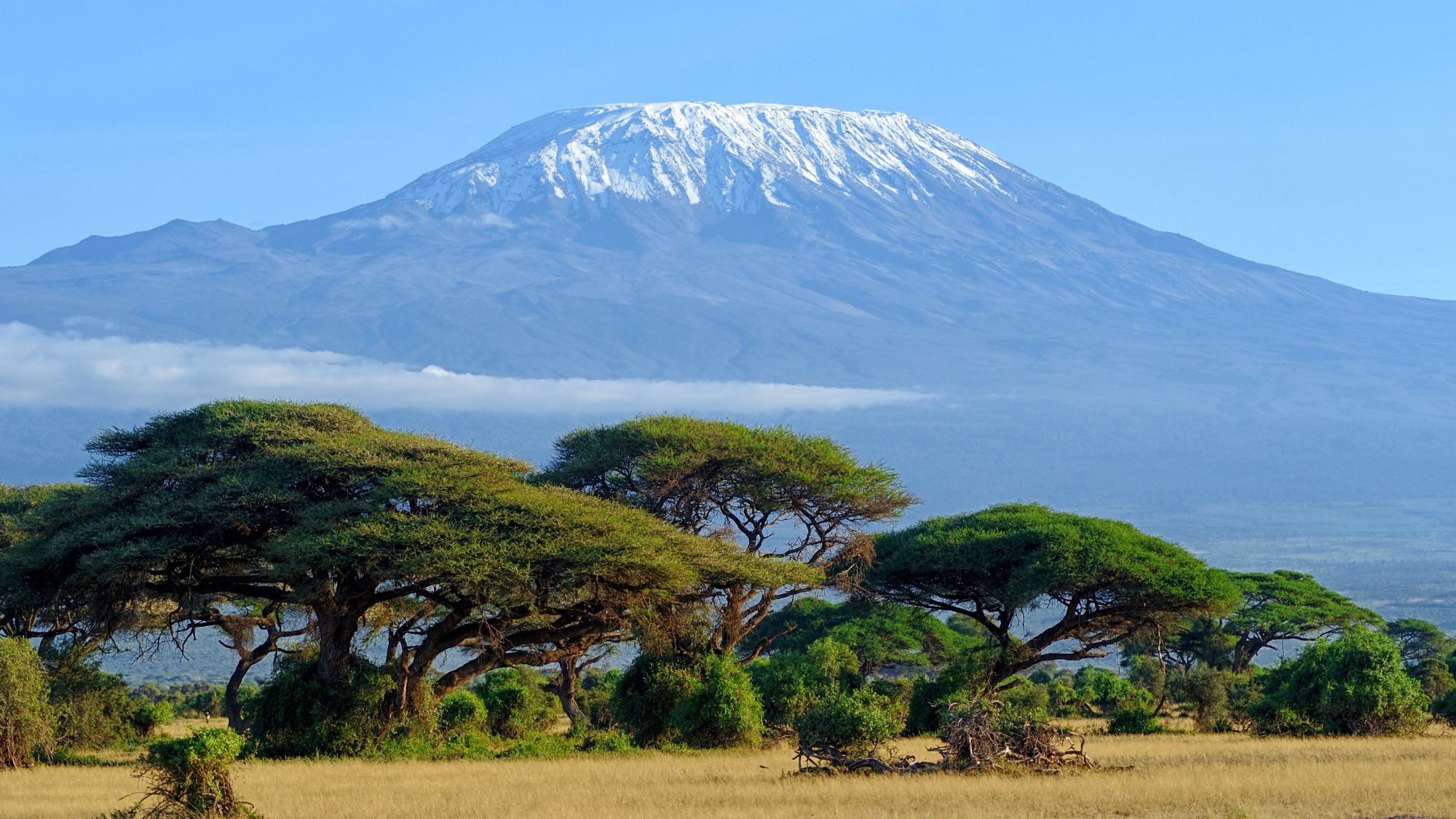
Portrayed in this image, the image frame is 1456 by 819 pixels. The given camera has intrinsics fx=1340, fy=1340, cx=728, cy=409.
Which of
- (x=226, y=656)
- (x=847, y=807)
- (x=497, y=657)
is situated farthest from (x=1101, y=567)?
(x=226, y=656)

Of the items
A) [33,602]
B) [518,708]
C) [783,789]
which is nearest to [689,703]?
[783,789]

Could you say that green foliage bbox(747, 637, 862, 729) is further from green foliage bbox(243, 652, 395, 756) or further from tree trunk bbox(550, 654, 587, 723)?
green foliage bbox(243, 652, 395, 756)

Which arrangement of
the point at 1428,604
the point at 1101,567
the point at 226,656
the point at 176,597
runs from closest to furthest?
the point at 176,597 < the point at 1101,567 < the point at 226,656 < the point at 1428,604

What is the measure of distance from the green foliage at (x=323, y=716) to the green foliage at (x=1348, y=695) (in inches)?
827

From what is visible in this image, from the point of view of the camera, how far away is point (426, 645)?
96.3 feet

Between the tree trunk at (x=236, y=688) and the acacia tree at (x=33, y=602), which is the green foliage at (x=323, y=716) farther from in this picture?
the tree trunk at (x=236, y=688)

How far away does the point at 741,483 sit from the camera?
36906 millimetres

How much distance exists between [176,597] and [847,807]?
1780 cm

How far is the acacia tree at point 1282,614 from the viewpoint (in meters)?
50.1

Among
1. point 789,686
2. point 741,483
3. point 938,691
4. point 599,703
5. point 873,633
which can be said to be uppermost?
point 741,483

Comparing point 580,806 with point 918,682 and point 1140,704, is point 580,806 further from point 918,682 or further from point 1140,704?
point 1140,704

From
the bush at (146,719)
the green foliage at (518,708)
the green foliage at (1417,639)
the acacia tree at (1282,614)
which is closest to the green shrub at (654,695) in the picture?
the green foliage at (518,708)

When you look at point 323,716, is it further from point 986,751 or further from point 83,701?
point 986,751

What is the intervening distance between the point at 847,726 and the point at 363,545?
32.4ft
